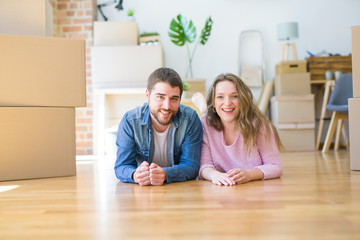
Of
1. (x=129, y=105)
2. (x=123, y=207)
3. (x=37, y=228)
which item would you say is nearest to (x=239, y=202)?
(x=123, y=207)

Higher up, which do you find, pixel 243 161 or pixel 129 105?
pixel 129 105

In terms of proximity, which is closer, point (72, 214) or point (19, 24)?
point (72, 214)

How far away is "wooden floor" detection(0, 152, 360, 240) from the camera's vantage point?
39.1 inches

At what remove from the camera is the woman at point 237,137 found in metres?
1.94

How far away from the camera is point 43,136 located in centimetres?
221

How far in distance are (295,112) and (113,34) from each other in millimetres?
2114

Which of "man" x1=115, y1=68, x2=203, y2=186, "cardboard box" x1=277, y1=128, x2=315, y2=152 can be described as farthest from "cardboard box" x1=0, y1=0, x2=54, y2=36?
"cardboard box" x1=277, y1=128, x2=315, y2=152

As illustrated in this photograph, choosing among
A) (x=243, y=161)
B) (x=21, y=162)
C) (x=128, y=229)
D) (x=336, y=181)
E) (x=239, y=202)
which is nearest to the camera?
(x=128, y=229)

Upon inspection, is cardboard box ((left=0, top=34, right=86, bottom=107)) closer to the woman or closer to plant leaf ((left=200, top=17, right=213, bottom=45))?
the woman

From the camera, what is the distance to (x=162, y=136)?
1953 millimetres

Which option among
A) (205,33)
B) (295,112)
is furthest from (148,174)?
(205,33)

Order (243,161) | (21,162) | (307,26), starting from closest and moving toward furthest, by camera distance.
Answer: (243,161)
(21,162)
(307,26)

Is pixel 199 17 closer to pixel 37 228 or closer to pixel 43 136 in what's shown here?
pixel 43 136

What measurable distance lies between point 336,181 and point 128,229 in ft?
3.89
